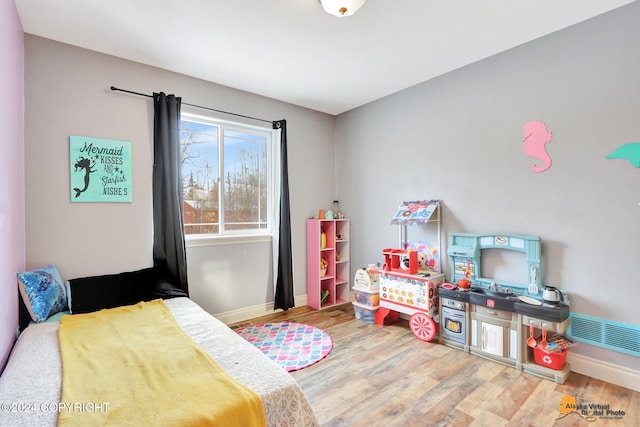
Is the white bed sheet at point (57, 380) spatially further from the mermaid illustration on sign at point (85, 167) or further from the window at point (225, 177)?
the window at point (225, 177)

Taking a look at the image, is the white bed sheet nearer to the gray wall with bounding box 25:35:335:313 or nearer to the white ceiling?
the gray wall with bounding box 25:35:335:313

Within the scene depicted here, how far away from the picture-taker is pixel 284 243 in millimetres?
3588

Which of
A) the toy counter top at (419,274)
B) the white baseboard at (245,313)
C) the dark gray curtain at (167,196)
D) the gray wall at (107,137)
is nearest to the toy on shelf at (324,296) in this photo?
the white baseboard at (245,313)

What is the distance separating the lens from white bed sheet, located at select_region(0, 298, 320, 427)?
3.67ft

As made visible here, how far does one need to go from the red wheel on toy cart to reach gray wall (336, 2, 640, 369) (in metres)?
0.58

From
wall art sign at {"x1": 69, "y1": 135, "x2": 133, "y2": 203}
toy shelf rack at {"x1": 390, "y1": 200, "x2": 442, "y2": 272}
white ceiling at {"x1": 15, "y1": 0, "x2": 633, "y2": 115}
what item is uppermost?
white ceiling at {"x1": 15, "y1": 0, "x2": 633, "y2": 115}

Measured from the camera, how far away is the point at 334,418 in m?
1.75

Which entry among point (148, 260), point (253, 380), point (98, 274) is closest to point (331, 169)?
point (148, 260)

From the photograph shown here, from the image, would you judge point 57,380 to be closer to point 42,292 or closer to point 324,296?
point 42,292

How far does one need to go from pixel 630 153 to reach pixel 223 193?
137 inches

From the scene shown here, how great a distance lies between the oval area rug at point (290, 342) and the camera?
2.45 m

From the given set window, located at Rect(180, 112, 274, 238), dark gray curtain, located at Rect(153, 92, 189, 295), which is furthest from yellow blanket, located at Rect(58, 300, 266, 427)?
window, located at Rect(180, 112, 274, 238)

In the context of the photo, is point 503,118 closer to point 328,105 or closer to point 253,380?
point 328,105

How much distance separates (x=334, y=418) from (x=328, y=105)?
11.1 feet
